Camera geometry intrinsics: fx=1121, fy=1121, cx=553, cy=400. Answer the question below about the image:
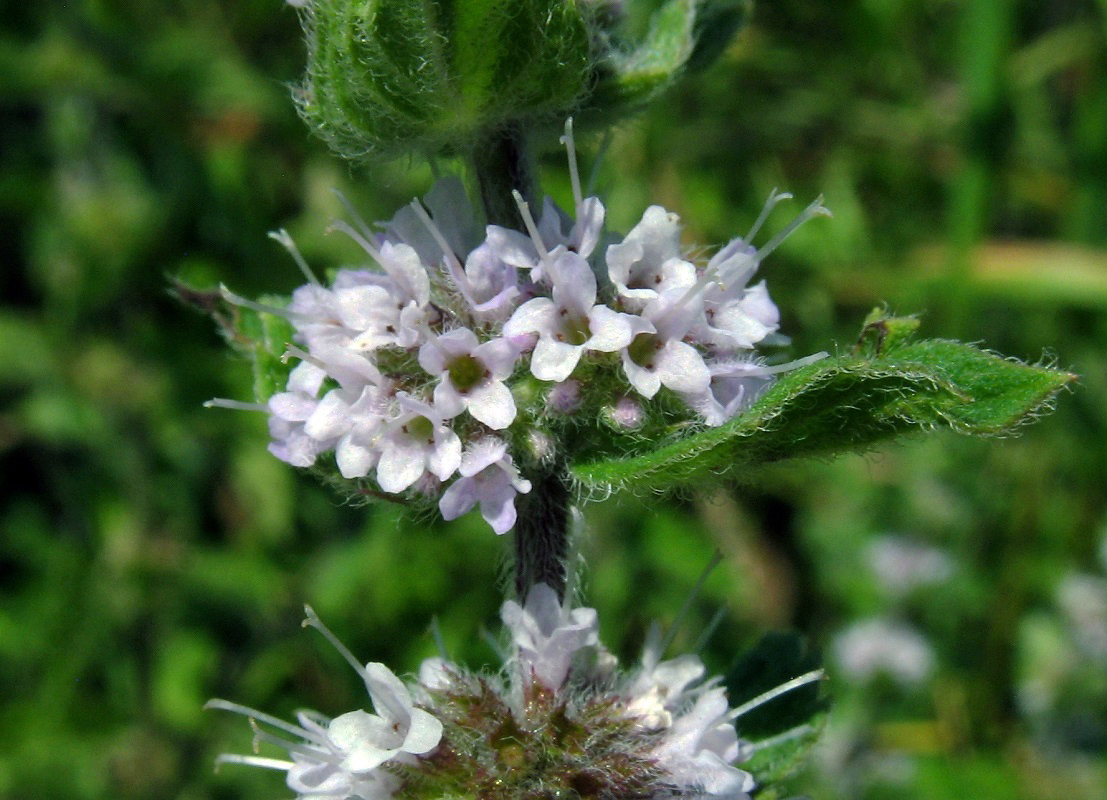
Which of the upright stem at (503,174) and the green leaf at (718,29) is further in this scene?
the green leaf at (718,29)

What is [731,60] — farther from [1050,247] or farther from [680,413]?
[680,413]

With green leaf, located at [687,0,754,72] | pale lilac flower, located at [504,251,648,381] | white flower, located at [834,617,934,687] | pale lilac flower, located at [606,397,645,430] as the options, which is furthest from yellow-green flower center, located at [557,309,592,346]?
white flower, located at [834,617,934,687]

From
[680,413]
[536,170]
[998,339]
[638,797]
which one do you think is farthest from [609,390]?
[998,339]

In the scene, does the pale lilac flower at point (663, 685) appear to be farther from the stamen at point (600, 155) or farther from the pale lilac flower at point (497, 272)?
the stamen at point (600, 155)

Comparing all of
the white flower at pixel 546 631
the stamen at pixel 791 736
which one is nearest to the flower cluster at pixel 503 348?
the white flower at pixel 546 631

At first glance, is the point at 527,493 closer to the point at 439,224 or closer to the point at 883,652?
the point at 439,224

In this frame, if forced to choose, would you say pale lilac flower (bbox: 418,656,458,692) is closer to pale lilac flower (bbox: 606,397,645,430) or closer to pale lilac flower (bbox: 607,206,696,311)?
pale lilac flower (bbox: 606,397,645,430)
